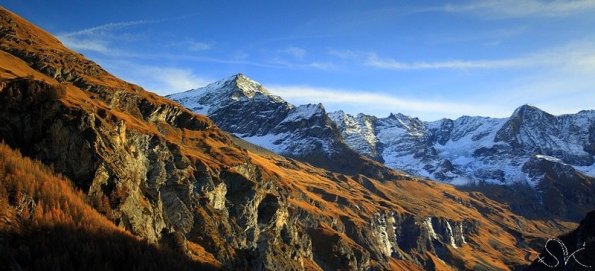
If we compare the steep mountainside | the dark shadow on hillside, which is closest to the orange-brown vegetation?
the dark shadow on hillside

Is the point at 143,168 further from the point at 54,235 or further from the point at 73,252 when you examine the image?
the point at 73,252

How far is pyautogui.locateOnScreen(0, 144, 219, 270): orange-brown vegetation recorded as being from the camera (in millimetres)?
20641

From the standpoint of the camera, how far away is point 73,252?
2141 centimetres

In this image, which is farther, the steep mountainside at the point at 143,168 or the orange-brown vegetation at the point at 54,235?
the steep mountainside at the point at 143,168

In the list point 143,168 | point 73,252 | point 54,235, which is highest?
point 143,168

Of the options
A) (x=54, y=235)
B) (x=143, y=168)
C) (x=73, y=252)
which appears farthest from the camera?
(x=143, y=168)

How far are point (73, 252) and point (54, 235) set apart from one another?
210 centimetres

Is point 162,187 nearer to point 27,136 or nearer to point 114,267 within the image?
point 27,136

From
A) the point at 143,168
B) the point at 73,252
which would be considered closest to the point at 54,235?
the point at 73,252

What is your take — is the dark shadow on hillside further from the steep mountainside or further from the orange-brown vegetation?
the steep mountainside

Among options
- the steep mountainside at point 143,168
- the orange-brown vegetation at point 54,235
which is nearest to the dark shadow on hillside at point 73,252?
the orange-brown vegetation at point 54,235

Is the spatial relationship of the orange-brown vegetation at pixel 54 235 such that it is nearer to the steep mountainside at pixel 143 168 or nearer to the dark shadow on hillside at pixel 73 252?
the dark shadow on hillside at pixel 73 252

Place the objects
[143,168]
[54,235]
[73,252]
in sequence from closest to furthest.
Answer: [73,252]
[54,235]
[143,168]

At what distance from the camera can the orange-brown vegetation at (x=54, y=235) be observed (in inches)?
813
